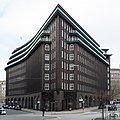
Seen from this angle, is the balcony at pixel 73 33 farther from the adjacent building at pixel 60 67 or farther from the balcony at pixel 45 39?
the balcony at pixel 45 39

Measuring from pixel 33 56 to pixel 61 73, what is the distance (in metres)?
32.0

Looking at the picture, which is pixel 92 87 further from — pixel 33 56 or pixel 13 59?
pixel 13 59

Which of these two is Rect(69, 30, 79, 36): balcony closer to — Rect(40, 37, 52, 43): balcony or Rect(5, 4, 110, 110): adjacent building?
Rect(5, 4, 110, 110): adjacent building

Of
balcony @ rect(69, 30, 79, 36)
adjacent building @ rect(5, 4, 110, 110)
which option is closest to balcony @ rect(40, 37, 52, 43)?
adjacent building @ rect(5, 4, 110, 110)

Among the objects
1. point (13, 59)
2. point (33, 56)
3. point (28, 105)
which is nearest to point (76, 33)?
point (33, 56)

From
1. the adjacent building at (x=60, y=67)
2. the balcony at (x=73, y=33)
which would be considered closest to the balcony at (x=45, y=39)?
the adjacent building at (x=60, y=67)

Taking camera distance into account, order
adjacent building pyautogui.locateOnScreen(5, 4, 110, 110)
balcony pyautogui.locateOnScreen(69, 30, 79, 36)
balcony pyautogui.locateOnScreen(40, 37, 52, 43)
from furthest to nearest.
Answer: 1. balcony pyautogui.locateOnScreen(69, 30, 79, 36)
2. balcony pyautogui.locateOnScreen(40, 37, 52, 43)
3. adjacent building pyautogui.locateOnScreen(5, 4, 110, 110)

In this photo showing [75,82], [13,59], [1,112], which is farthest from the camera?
[13,59]

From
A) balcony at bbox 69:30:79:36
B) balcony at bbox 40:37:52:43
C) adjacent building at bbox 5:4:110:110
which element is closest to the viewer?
adjacent building at bbox 5:4:110:110

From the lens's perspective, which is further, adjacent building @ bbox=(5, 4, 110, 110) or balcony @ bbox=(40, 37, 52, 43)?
balcony @ bbox=(40, 37, 52, 43)

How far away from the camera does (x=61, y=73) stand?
10869 cm

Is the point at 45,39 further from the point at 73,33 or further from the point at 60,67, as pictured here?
the point at 60,67

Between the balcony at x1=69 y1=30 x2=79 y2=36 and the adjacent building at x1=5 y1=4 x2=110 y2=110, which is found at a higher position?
the balcony at x1=69 y1=30 x2=79 y2=36

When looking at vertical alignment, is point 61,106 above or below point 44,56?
below
